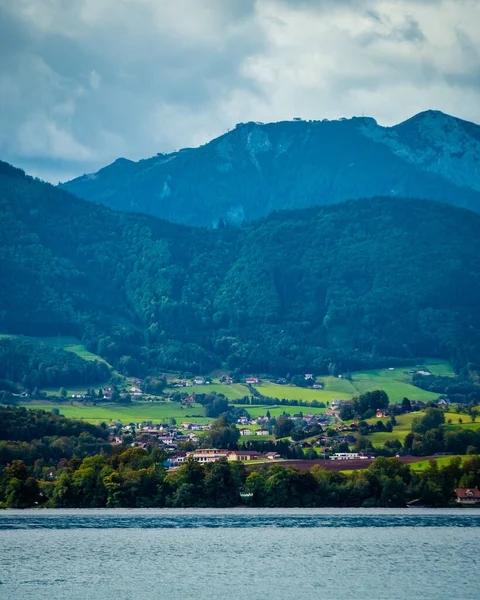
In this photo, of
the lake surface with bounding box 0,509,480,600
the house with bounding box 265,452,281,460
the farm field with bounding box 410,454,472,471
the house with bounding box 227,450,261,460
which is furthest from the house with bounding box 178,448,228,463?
the lake surface with bounding box 0,509,480,600

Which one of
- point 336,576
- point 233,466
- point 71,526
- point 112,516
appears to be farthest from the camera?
point 233,466

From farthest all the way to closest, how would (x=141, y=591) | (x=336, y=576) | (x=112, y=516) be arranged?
(x=112, y=516) < (x=336, y=576) < (x=141, y=591)

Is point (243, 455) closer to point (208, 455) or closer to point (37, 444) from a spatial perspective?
point (208, 455)

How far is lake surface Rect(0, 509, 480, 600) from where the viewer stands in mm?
80312

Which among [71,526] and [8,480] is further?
[8,480]

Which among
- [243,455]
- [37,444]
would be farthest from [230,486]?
[243,455]

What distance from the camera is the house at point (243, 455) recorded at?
19149 centimetres

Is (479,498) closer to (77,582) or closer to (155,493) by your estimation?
(155,493)

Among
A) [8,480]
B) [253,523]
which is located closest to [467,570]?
[253,523]

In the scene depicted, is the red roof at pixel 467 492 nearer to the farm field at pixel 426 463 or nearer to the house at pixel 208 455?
the farm field at pixel 426 463

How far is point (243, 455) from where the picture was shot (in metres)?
194

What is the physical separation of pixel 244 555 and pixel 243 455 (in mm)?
95644

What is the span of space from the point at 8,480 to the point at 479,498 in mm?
55068

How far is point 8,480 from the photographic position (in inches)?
5827
